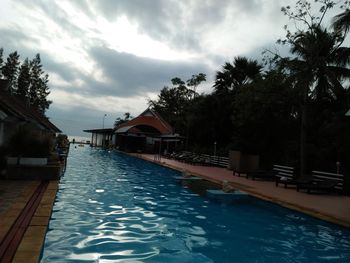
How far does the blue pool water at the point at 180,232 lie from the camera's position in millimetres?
6453

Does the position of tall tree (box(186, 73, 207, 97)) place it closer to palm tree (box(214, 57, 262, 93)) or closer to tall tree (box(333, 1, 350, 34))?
palm tree (box(214, 57, 262, 93))

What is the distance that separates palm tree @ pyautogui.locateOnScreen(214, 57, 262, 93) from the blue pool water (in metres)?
21.0

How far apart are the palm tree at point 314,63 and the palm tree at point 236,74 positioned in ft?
41.6

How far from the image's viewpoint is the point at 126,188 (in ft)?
45.8

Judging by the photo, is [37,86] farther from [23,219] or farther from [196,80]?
[23,219]

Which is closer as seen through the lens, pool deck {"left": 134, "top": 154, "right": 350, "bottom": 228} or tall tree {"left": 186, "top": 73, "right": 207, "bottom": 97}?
pool deck {"left": 134, "top": 154, "right": 350, "bottom": 228}

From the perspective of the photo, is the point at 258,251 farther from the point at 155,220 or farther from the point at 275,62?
the point at 275,62

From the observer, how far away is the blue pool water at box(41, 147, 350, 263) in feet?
21.2

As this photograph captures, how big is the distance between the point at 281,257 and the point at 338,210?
4.48 meters

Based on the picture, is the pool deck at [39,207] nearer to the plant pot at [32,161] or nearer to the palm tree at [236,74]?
the plant pot at [32,161]

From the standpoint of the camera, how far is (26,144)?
13.1m

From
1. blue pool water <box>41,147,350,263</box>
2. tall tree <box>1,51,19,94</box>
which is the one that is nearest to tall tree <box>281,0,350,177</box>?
blue pool water <box>41,147,350,263</box>

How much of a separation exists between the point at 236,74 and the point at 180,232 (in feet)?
84.8

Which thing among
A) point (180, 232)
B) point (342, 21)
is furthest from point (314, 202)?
point (342, 21)
